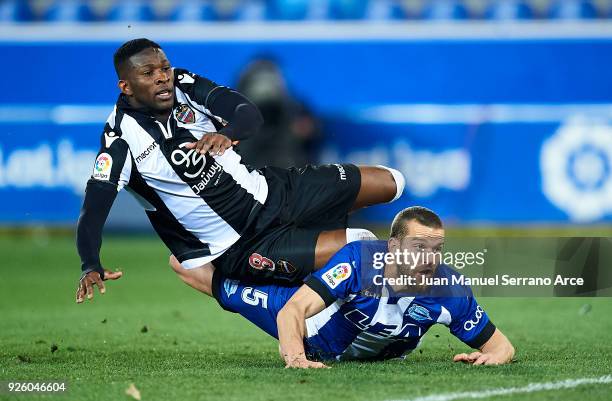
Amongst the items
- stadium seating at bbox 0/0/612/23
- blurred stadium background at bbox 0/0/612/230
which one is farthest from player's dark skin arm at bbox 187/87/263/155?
stadium seating at bbox 0/0/612/23

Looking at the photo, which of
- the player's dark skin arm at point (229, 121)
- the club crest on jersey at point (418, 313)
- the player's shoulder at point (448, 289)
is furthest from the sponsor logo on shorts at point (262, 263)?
the player's shoulder at point (448, 289)

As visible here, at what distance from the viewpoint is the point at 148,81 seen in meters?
6.76

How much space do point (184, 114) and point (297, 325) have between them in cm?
173

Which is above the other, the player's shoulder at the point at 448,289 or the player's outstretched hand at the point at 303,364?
the player's shoulder at the point at 448,289

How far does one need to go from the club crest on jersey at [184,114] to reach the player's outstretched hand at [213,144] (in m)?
0.48

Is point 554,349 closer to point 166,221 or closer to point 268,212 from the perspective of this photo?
point 268,212

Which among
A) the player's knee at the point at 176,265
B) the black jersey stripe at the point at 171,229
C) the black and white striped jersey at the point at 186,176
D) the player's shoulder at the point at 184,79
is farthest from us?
the player's knee at the point at 176,265

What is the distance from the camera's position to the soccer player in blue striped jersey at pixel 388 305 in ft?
19.8

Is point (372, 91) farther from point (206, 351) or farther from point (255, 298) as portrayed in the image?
point (255, 298)

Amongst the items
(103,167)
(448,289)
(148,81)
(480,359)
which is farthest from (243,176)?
(480,359)

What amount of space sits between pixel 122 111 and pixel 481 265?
2.36 m

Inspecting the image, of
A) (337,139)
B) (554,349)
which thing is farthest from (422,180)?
(554,349)

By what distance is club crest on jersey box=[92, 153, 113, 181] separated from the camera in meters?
6.54

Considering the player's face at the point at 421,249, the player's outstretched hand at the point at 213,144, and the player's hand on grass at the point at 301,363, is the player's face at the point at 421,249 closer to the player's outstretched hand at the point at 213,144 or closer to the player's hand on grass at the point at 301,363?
the player's hand on grass at the point at 301,363
